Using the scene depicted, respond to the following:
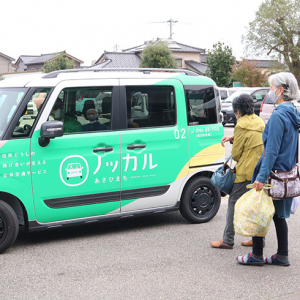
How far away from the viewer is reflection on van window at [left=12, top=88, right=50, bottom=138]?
450 centimetres

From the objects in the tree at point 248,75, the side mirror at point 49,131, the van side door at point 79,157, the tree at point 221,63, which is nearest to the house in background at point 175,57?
the tree at point 248,75

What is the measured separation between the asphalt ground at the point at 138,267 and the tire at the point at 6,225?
0.15 m

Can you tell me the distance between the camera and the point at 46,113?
4594mm

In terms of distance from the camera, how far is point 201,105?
5.60m

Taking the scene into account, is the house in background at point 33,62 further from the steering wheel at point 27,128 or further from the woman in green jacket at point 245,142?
the woman in green jacket at point 245,142

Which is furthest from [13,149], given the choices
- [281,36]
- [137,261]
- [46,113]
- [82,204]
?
[281,36]

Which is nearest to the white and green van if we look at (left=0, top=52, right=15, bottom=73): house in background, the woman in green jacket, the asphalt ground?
the asphalt ground

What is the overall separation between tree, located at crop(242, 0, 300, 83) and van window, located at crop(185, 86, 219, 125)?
32139mm

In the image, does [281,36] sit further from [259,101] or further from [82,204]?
[82,204]

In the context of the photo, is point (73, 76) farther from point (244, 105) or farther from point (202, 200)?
point (202, 200)

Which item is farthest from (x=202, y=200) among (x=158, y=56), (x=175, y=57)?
(x=175, y=57)

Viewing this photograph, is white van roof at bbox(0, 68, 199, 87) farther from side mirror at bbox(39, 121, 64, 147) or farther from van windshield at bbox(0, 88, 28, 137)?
side mirror at bbox(39, 121, 64, 147)

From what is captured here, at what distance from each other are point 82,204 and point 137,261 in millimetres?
916

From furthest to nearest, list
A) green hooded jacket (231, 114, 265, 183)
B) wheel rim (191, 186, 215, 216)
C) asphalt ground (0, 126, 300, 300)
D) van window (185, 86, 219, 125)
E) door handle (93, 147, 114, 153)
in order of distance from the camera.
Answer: wheel rim (191, 186, 215, 216) → van window (185, 86, 219, 125) → door handle (93, 147, 114, 153) → green hooded jacket (231, 114, 265, 183) → asphalt ground (0, 126, 300, 300)
